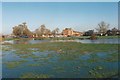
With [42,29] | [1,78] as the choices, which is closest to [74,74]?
[1,78]

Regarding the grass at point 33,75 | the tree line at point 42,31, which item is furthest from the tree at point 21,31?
the grass at point 33,75

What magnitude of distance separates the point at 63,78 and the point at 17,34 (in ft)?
322

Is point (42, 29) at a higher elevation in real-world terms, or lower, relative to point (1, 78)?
higher

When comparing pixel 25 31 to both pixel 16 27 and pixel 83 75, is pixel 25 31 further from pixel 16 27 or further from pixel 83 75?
pixel 83 75

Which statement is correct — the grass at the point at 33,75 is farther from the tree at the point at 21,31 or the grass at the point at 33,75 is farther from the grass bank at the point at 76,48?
the tree at the point at 21,31

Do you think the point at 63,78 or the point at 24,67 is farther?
the point at 24,67

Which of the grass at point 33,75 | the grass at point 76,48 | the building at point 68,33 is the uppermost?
the building at point 68,33

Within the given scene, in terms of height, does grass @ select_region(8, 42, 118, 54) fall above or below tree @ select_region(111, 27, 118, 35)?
below

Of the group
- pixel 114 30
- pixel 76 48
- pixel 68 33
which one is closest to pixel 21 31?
pixel 68 33

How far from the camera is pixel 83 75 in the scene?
14.3m

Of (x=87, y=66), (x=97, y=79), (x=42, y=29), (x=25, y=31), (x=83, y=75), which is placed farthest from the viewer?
(x=42, y=29)

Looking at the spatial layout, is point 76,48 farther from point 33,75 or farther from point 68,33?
point 68,33

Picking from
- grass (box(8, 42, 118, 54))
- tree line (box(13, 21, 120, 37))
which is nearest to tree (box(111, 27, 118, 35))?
tree line (box(13, 21, 120, 37))

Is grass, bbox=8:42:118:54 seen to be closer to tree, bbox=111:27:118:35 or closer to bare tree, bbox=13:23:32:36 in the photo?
tree, bbox=111:27:118:35
